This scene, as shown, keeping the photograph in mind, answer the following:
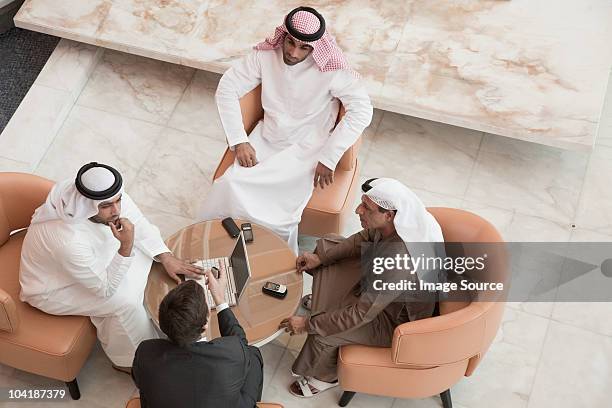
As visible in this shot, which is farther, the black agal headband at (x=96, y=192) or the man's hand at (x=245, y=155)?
the man's hand at (x=245, y=155)

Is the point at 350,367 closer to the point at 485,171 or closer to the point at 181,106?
the point at 485,171

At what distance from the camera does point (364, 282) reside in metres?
3.86

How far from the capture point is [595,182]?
5.16 meters

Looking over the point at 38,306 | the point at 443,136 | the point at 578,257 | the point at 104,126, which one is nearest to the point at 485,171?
the point at 443,136

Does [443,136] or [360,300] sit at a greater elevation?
[360,300]

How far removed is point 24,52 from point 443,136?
3115mm

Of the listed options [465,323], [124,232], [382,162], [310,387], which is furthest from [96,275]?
[382,162]

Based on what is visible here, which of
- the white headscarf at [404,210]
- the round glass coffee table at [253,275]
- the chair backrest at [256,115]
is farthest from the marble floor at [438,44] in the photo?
the white headscarf at [404,210]

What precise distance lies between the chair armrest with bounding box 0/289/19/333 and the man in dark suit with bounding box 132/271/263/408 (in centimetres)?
80

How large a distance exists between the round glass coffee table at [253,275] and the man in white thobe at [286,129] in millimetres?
275

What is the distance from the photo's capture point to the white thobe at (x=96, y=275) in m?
3.66

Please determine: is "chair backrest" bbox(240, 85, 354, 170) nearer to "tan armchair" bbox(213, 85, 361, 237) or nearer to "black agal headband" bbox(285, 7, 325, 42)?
"tan armchair" bbox(213, 85, 361, 237)

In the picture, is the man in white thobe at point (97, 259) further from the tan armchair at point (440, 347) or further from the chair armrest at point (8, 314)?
the tan armchair at point (440, 347)

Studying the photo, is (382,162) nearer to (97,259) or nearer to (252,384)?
(97,259)
